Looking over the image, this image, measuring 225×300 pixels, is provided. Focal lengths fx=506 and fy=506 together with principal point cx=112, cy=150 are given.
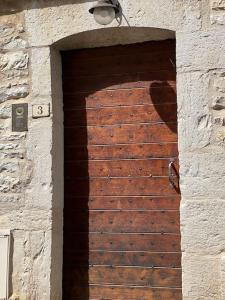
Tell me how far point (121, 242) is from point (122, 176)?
0.53 meters

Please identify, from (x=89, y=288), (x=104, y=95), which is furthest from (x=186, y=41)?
(x=89, y=288)

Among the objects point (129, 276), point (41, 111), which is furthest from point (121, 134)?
point (129, 276)

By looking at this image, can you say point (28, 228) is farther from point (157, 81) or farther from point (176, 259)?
point (157, 81)

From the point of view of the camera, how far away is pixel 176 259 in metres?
3.95

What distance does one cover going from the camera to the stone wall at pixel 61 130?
3674 millimetres

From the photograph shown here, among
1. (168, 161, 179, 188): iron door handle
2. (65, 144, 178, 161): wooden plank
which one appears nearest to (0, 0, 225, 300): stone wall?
(65, 144, 178, 161): wooden plank

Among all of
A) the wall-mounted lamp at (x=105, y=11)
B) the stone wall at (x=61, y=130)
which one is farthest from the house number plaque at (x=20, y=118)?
the wall-mounted lamp at (x=105, y=11)

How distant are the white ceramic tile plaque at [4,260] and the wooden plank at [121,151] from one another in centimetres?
81

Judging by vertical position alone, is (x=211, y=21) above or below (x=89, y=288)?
above

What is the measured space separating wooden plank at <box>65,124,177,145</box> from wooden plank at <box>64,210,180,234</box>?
58 cm

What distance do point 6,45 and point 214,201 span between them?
7.03 ft

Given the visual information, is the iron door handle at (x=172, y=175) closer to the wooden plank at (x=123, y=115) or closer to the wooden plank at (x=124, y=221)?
the wooden plank at (x=124, y=221)

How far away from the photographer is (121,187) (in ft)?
13.5

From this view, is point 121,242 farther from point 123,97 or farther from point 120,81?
point 120,81
